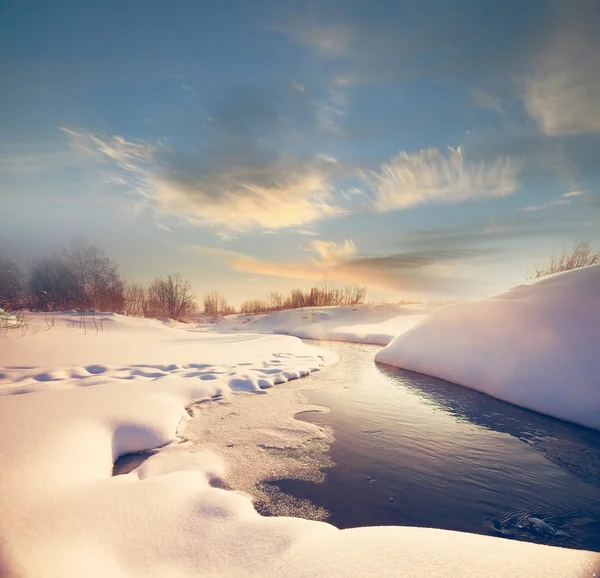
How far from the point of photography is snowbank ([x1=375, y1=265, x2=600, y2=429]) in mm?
3037

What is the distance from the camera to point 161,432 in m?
2.43

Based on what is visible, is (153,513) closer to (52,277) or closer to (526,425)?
(526,425)

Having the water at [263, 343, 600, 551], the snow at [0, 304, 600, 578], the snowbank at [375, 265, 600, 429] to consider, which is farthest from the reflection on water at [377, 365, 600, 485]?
the snow at [0, 304, 600, 578]

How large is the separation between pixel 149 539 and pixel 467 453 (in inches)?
84.6

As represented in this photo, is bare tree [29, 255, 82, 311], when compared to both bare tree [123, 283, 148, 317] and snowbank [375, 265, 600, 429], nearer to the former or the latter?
bare tree [123, 283, 148, 317]

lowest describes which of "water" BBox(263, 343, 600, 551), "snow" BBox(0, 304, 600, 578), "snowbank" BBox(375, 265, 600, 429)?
"water" BBox(263, 343, 600, 551)

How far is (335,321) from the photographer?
41.2ft

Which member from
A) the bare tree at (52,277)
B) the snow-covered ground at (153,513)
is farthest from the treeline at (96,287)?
the snow-covered ground at (153,513)

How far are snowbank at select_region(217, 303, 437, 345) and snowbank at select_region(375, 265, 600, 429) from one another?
5119 millimetres

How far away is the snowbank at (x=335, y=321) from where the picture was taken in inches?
415

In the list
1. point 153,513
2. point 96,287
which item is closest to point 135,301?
point 96,287

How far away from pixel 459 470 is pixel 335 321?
10475 millimetres

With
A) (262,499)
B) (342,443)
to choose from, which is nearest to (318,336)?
(342,443)

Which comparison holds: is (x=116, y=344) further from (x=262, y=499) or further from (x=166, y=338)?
(x=262, y=499)
